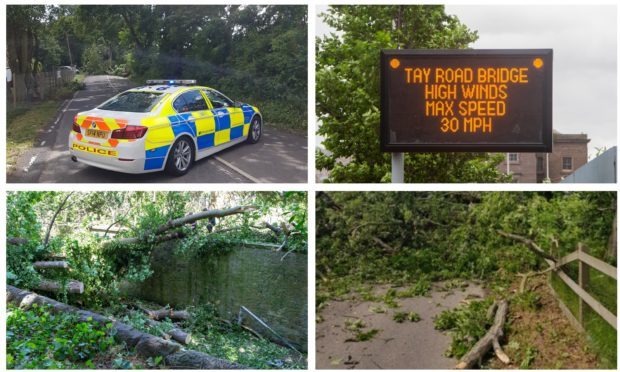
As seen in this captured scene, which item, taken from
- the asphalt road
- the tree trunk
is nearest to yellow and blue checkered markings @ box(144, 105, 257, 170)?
the asphalt road

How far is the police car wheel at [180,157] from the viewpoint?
5.17 metres

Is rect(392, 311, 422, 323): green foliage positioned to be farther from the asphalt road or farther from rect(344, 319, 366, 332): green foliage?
the asphalt road

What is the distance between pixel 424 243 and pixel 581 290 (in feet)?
4.13

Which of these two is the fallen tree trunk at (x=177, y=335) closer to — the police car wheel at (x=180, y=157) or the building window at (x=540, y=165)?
the police car wheel at (x=180, y=157)

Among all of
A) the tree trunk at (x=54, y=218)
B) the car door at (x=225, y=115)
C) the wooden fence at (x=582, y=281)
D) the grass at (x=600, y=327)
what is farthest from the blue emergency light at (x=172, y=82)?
the grass at (x=600, y=327)

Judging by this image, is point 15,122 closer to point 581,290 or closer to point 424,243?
point 424,243

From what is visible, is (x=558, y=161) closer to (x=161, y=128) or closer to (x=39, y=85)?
(x=161, y=128)

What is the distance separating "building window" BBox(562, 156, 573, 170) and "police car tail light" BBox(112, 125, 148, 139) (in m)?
4.09

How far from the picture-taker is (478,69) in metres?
4.62

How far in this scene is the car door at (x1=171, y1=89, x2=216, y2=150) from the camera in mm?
5270

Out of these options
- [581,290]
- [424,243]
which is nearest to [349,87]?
[424,243]

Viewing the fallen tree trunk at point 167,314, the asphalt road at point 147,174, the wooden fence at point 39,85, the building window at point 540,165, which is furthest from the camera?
the building window at point 540,165

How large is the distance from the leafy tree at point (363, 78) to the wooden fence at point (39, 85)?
229 centimetres

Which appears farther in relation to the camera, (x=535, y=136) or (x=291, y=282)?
(x=291, y=282)
